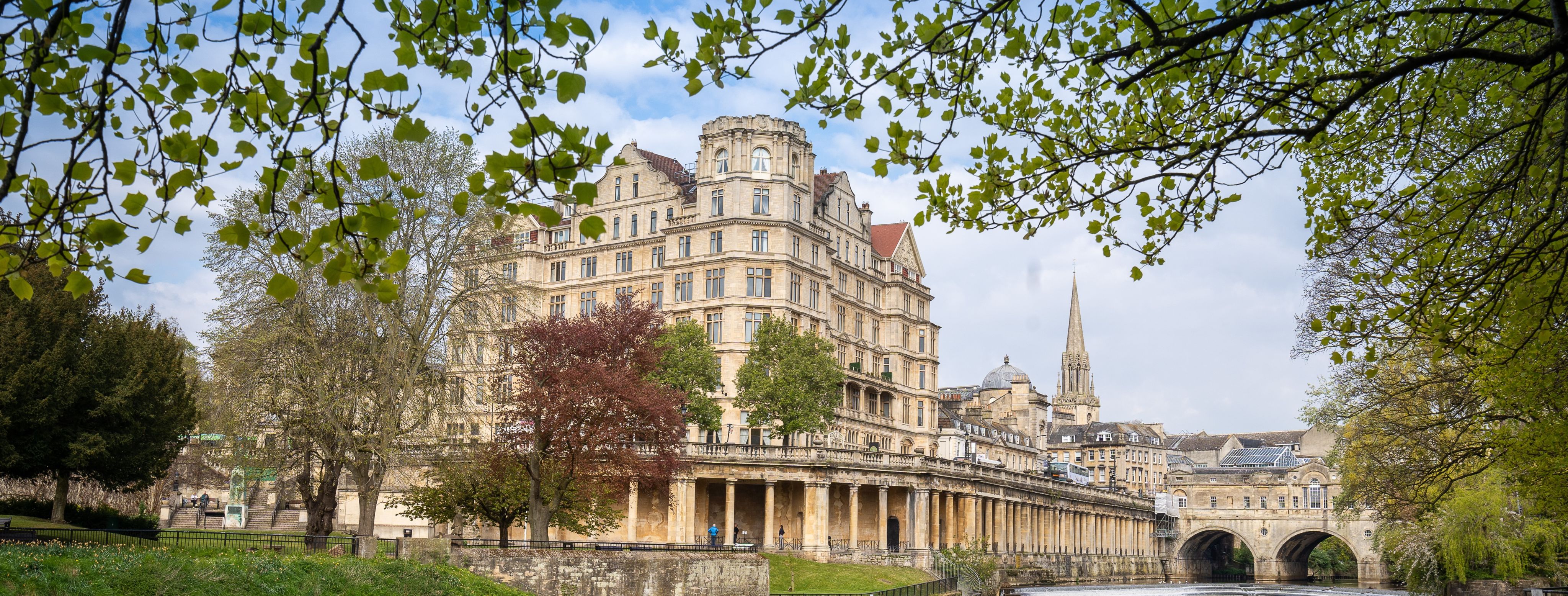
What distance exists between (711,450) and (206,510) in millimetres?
22935

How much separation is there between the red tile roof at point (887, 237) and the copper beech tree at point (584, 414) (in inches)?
1533

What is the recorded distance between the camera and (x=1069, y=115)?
1277 centimetres

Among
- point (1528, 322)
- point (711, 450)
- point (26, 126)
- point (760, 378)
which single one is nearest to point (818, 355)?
point (760, 378)

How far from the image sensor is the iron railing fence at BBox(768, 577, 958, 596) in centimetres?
4006

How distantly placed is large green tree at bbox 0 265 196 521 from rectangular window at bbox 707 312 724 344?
2999 centimetres

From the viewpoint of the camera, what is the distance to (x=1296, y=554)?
112938 millimetres

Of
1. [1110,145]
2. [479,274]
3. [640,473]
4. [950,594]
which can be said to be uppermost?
[479,274]

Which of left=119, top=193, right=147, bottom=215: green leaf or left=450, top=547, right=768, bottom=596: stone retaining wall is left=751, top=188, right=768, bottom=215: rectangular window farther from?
left=119, top=193, right=147, bottom=215: green leaf

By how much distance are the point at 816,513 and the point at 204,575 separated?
37402 millimetres

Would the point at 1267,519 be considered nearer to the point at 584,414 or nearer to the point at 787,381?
the point at 787,381

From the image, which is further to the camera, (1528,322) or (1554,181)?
(1528,322)

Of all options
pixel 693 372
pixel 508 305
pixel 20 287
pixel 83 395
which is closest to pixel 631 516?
pixel 693 372

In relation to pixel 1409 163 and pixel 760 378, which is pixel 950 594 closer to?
pixel 760 378

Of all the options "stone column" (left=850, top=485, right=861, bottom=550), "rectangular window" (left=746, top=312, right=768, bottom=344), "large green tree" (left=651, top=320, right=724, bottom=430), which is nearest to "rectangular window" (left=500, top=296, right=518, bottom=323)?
"large green tree" (left=651, top=320, right=724, bottom=430)
